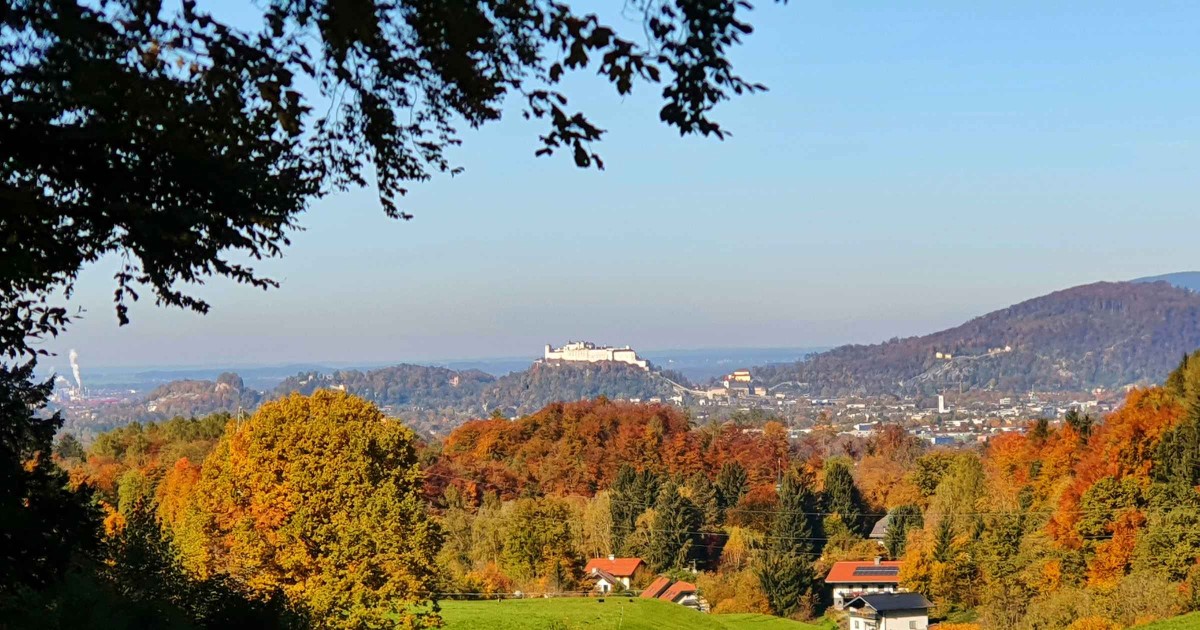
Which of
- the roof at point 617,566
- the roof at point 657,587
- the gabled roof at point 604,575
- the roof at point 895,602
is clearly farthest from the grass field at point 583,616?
the roof at point 617,566

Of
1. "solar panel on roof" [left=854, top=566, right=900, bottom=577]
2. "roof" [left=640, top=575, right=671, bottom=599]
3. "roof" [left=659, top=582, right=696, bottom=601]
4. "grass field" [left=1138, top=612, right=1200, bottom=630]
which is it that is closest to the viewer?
"grass field" [left=1138, top=612, right=1200, bottom=630]

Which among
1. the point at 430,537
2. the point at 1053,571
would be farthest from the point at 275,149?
the point at 1053,571

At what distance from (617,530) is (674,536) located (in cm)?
319

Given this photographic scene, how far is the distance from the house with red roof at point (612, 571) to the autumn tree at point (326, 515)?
74.6ft

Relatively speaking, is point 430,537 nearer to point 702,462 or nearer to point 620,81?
point 620,81

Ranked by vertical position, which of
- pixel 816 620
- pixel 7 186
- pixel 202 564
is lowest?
pixel 816 620

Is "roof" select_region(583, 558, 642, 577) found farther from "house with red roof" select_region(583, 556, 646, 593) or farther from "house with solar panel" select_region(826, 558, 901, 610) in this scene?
"house with solar panel" select_region(826, 558, 901, 610)

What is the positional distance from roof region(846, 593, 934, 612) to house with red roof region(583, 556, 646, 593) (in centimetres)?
873

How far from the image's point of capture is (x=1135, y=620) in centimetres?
Answer: 3366

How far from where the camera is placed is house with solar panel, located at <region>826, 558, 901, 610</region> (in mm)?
45638

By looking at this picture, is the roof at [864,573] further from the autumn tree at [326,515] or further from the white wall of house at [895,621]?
the autumn tree at [326,515]

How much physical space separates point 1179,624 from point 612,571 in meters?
21.9

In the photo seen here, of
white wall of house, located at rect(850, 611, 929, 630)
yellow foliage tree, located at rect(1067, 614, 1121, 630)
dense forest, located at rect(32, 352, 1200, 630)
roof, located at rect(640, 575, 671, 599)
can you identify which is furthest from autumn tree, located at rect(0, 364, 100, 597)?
roof, located at rect(640, 575, 671, 599)

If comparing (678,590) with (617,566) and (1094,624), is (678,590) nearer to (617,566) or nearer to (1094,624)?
(617,566)
